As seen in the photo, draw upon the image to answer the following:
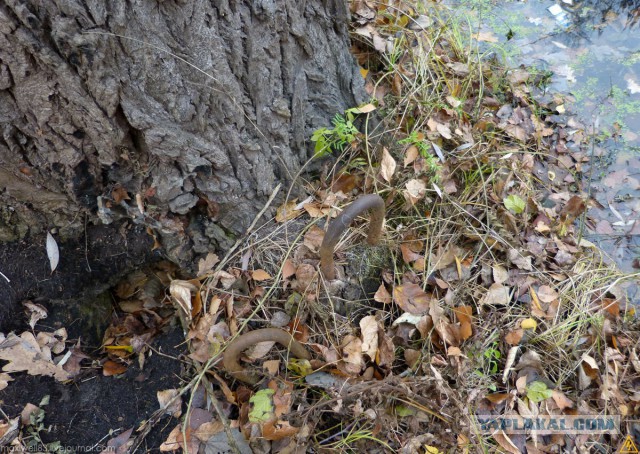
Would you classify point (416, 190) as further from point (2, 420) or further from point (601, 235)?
point (2, 420)

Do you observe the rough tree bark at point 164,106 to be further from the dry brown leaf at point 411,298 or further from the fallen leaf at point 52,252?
the dry brown leaf at point 411,298

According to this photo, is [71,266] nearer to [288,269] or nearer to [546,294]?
[288,269]

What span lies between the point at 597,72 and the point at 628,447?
2.30m

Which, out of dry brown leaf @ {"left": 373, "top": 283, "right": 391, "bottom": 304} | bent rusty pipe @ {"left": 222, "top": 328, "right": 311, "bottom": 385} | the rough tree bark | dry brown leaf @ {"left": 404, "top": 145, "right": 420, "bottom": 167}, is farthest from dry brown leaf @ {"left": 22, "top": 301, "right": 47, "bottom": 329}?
dry brown leaf @ {"left": 404, "top": 145, "right": 420, "bottom": 167}

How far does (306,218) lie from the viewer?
6.81 ft

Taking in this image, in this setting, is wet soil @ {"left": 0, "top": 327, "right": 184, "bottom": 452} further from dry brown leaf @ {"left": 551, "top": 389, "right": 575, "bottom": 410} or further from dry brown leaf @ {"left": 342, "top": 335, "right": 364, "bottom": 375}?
dry brown leaf @ {"left": 551, "top": 389, "right": 575, "bottom": 410}

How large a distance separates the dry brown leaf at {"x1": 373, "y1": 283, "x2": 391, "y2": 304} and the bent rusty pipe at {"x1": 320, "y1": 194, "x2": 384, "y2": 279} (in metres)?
0.19

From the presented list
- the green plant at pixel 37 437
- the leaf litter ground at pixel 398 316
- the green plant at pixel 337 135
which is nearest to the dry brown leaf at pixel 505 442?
the leaf litter ground at pixel 398 316

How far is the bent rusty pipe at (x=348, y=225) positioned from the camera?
5.22ft

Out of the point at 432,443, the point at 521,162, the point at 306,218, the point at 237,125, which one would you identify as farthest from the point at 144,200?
the point at 521,162

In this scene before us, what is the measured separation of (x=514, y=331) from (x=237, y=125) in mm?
1376

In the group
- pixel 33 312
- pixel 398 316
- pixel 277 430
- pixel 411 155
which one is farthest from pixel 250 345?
pixel 411 155

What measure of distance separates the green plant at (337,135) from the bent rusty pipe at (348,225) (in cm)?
42

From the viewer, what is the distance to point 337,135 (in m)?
2.13
